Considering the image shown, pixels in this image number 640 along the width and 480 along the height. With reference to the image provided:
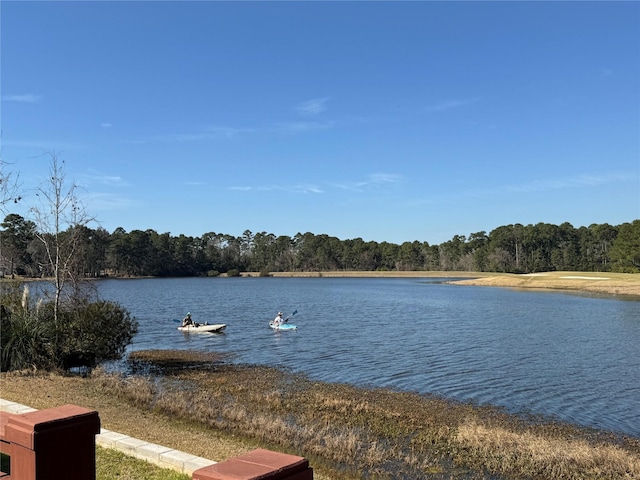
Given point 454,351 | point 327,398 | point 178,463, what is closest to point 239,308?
point 454,351

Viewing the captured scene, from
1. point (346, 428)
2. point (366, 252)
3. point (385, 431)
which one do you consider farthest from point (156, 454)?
point (366, 252)

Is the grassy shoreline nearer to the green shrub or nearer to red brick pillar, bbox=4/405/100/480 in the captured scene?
the green shrub

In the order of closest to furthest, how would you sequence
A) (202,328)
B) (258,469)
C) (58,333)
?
(258,469)
(58,333)
(202,328)

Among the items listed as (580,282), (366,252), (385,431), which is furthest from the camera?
(366,252)

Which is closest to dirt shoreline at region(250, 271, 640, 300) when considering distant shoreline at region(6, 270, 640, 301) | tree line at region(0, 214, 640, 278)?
distant shoreline at region(6, 270, 640, 301)

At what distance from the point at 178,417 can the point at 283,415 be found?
8.71ft

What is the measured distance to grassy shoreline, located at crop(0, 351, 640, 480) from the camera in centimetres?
1010

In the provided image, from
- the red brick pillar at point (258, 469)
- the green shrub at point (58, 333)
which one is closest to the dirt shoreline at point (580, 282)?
the green shrub at point (58, 333)

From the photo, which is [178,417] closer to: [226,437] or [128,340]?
[226,437]

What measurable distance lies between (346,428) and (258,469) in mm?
10134

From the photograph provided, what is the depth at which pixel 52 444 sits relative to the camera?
170 inches

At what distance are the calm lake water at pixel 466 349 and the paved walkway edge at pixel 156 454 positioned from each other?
35.1ft

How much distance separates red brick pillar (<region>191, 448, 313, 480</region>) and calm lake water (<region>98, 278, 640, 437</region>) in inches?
516

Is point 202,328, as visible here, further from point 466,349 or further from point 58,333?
point 58,333
